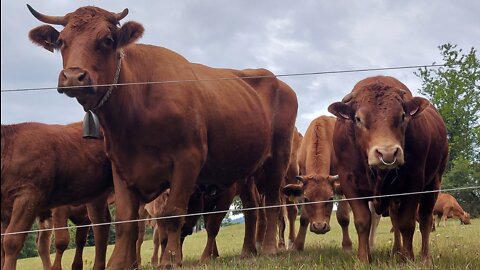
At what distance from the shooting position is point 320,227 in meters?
8.48

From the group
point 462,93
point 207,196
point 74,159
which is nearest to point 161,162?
point 74,159

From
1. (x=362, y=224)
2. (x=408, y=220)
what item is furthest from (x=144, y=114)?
(x=408, y=220)

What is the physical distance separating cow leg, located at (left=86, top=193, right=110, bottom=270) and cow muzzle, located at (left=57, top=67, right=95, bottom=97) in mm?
2994

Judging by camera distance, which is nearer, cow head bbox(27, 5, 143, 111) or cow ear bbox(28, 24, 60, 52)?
cow head bbox(27, 5, 143, 111)

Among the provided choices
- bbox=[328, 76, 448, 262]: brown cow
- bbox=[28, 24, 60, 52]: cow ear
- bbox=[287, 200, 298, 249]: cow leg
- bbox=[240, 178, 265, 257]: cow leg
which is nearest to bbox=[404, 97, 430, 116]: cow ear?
bbox=[328, 76, 448, 262]: brown cow

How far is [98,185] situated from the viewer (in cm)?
717

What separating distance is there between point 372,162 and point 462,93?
60.3 feet

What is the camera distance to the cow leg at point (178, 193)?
5.52 m

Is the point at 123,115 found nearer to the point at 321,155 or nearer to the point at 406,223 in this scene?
the point at 406,223

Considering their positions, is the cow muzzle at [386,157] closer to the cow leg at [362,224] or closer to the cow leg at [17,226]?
the cow leg at [362,224]

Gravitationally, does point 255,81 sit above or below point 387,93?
above

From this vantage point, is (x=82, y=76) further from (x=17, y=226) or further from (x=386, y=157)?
(x=386, y=157)

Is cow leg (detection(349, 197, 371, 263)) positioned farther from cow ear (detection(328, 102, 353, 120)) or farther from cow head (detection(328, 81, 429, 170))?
cow ear (detection(328, 102, 353, 120))

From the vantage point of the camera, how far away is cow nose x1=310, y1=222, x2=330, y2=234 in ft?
27.7
